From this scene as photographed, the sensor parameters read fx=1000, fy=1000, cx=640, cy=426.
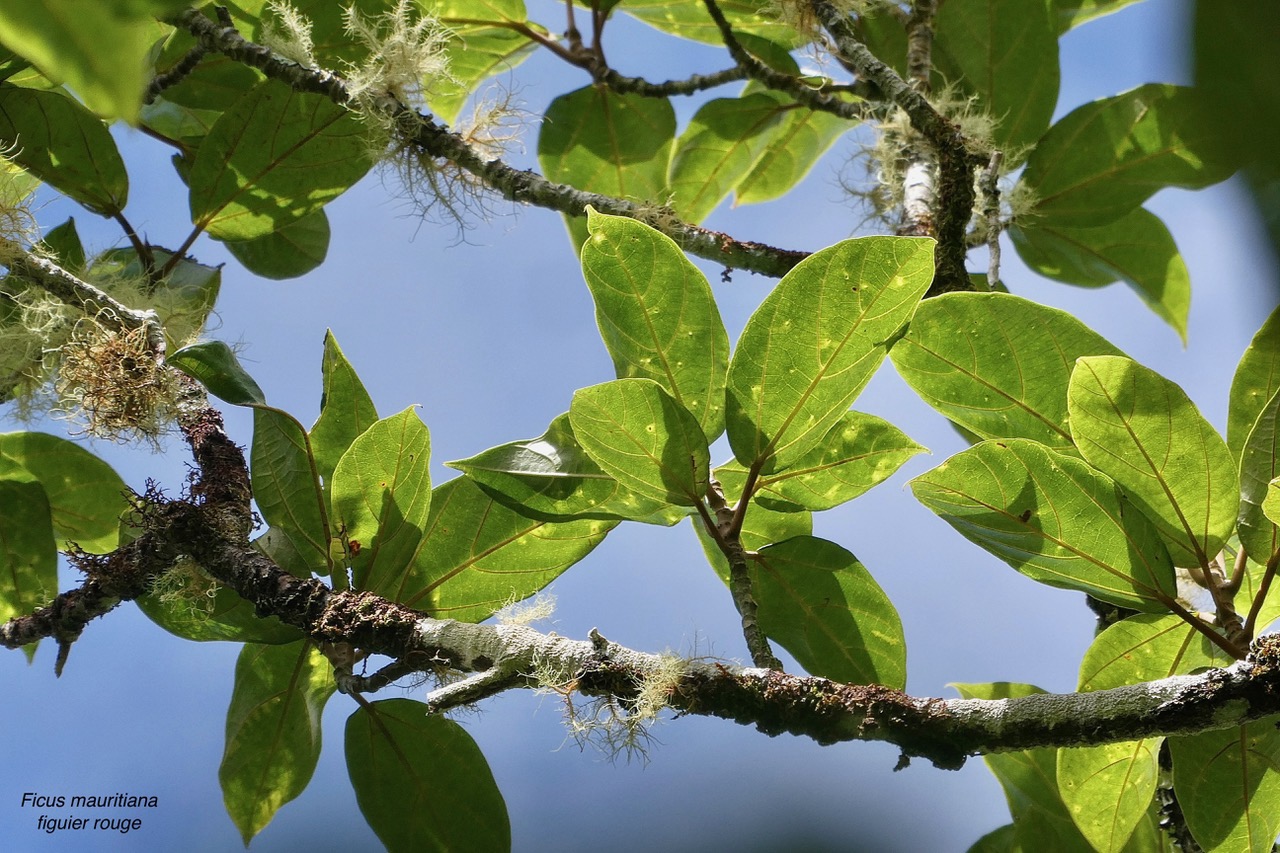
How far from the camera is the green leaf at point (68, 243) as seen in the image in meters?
1.24

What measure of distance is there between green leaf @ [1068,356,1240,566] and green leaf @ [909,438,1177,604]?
0.02 meters

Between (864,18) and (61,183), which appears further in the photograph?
(864,18)

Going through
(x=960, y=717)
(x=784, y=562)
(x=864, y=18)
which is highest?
(x=864, y=18)

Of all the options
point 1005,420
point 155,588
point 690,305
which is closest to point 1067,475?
point 1005,420

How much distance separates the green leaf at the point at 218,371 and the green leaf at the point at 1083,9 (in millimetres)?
1217

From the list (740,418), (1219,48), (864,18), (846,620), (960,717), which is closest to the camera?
(1219,48)

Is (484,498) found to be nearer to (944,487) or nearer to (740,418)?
(740,418)

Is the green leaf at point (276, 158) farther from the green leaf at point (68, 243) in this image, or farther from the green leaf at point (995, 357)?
the green leaf at point (995, 357)

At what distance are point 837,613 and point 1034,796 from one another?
0.37m

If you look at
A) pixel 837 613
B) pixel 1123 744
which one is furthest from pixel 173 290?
pixel 1123 744

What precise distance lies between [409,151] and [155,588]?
0.55 metres

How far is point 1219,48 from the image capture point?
148 mm

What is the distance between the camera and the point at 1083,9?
1.46 m

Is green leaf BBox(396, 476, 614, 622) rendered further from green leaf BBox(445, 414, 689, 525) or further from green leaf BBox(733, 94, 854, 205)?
green leaf BBox(733, 94, 854, 205)
